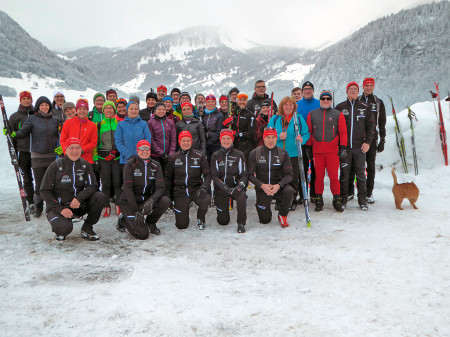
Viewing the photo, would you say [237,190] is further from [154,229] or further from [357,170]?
[357,170]

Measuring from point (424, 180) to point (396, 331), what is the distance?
6601 mm

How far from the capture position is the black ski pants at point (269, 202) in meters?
5.09

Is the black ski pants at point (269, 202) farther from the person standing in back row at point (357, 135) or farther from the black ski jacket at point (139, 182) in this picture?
the black ski jacket at point (139, 182)

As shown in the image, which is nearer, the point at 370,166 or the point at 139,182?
the point at 139,182

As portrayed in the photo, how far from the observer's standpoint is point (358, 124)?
19.2 ft

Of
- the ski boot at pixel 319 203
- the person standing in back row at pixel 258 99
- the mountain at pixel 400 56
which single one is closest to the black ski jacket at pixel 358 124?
the ski boot at pixel 319 203

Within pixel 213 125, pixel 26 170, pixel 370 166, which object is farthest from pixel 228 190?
pixel 26 170

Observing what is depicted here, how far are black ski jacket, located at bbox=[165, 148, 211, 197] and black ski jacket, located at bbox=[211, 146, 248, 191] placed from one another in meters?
0.18

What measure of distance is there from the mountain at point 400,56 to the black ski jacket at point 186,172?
15602 millimetres

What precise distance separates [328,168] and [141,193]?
3.59 metres

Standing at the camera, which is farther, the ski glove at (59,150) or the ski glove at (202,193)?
the ski glove at (59,150)

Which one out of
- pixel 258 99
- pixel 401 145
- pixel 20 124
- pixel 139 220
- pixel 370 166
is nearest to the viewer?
pixel 139 220

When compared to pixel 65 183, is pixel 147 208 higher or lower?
lower

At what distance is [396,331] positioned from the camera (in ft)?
7.55
